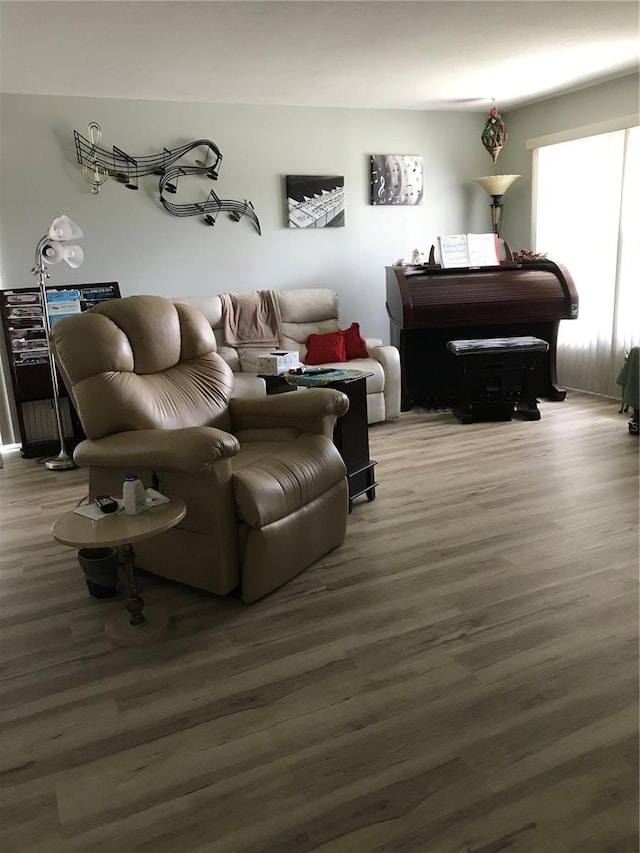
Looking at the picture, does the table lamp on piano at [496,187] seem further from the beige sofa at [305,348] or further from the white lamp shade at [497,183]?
the beige sofa at [305,348]

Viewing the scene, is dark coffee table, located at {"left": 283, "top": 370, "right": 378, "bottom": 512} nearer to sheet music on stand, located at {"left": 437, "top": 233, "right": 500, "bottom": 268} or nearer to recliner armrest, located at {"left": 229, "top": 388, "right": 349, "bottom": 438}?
recliner armrest, located at {"left": 229, "top": 388, "right": 349, "bottom": 438}

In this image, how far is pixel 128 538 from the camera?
1.89m

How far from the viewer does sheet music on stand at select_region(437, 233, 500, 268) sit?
186 inches

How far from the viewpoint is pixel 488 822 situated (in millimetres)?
1382

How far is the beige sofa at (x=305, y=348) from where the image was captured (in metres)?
4.43

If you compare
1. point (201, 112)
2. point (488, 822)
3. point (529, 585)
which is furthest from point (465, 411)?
point (488, 822)

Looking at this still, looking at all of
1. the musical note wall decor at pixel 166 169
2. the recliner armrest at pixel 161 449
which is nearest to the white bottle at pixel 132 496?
the recliner armrest at pixel 161 449

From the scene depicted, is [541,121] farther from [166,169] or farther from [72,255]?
[72,255]

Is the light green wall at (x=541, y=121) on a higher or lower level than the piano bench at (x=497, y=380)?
higher

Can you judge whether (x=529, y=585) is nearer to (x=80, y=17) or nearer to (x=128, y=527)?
(x=128, y=527)

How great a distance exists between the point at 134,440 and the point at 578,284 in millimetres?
3998

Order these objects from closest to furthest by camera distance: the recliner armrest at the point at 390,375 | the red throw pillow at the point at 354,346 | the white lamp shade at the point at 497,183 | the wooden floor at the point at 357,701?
the wooden floor at the point at 357,701 < the recliner armrest at the point at 390,375 < the red throw pillow at the point at 354,346 < the white lamp shade at the point at 497,183

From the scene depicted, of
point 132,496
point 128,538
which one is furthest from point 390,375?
point 128,538

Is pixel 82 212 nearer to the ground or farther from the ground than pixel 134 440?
farther from the ground
